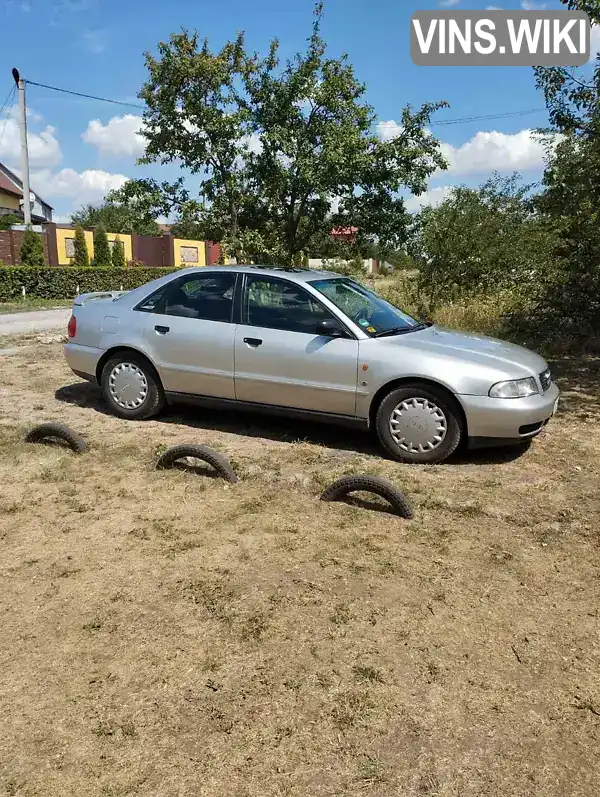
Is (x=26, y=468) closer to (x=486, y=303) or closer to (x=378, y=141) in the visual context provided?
(x=378, y=141)

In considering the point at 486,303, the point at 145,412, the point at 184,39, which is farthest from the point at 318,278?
the point at 486,303

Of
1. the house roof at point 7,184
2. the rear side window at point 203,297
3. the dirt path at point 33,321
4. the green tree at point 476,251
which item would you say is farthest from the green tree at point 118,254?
the rear side window at point 203,297

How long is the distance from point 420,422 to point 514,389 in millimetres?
771

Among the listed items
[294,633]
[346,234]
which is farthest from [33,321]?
[294,633]

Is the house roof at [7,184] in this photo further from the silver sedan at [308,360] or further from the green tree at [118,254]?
the silver sedan at [308,360]

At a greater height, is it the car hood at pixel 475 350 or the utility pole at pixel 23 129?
the utility pole at pixel 23 129

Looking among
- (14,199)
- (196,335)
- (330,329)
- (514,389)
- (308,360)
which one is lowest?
(514,389)

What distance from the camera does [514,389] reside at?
5.11 metres

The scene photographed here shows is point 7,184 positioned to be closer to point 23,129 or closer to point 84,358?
point 23,129

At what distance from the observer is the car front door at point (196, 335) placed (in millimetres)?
5965

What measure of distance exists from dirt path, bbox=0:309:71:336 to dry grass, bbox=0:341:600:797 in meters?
10.3

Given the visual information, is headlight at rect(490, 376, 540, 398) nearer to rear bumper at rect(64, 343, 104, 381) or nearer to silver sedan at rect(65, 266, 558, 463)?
silver sedan at rect(65, 266, 558, 463)

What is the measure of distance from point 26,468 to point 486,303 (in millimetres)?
10526

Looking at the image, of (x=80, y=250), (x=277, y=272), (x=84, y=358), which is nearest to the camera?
(x=277, y=272)
